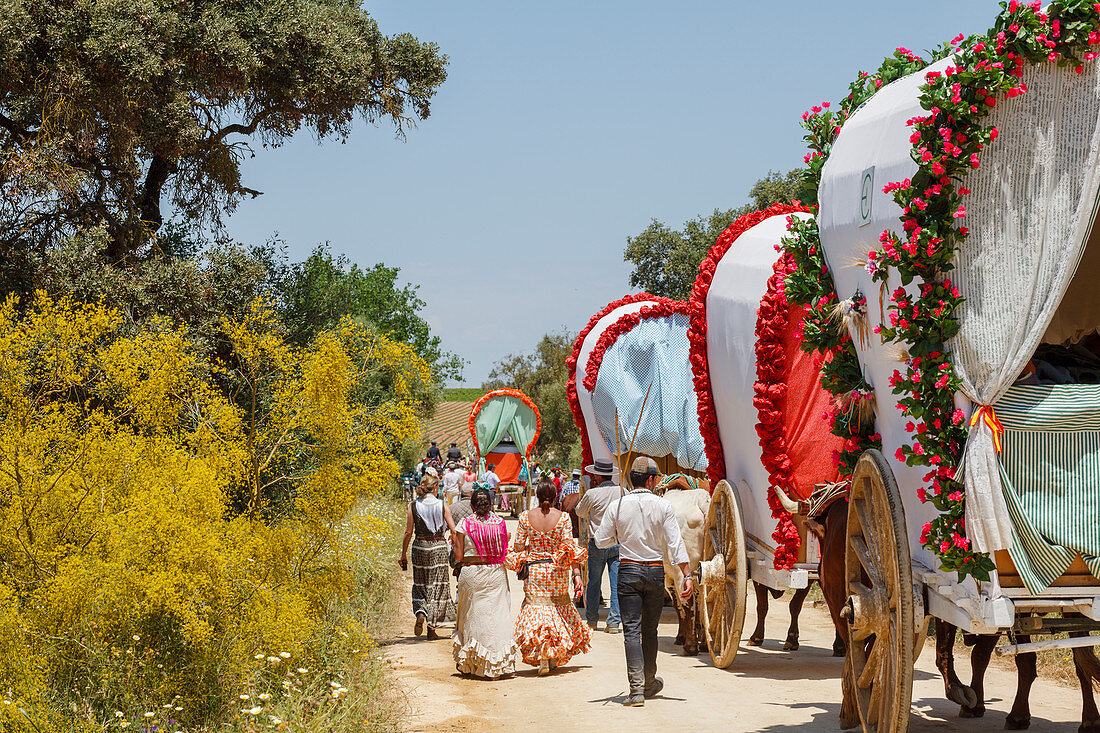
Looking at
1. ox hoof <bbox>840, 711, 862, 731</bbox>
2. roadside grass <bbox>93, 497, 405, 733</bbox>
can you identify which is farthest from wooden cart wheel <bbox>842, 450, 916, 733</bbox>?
roadside grass <bbox>93, 497, 405, 733</bbox>

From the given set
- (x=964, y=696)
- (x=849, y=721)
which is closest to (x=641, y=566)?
(x=849, y=721)

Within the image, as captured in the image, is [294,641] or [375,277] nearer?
[294,641]

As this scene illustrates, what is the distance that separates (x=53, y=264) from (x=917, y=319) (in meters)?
10.4

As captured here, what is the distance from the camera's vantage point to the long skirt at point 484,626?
31.2 ft

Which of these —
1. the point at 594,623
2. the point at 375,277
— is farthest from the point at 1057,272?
the point at 375,277

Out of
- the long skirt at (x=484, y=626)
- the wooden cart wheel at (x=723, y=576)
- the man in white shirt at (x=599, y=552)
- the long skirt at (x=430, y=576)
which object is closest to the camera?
the wooden cart wheel at (x=723, y=576)

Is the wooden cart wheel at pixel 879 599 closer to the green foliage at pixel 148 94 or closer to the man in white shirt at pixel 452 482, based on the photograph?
the green foliage at pixel 148 94

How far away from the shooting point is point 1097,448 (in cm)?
499

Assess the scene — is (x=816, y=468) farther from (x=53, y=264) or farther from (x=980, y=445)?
(x=53, y=264)

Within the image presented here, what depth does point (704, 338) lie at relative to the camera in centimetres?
1012

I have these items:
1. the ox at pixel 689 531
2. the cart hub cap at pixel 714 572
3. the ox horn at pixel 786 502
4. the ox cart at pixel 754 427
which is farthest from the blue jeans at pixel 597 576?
the ox horn at pixel 786 502

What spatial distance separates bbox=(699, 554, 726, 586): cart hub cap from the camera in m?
9.28

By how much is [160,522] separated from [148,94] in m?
7.79

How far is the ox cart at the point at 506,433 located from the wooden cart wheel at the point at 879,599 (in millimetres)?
22604
